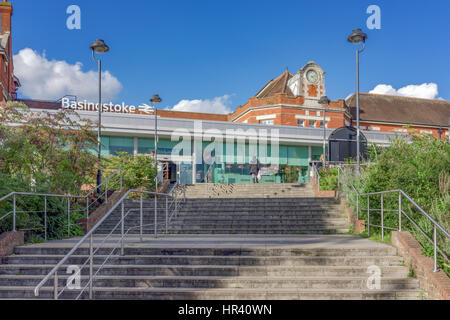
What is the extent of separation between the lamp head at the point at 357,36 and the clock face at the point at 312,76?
2454cm

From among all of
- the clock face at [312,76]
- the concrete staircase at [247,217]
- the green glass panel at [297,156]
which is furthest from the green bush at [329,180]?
the clock face at [312,76]

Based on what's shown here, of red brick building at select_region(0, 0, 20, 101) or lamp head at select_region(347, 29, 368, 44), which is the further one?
red brick building at select_region(0, 0, 20, 101)

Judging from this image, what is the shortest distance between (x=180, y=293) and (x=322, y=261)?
2.65 metres

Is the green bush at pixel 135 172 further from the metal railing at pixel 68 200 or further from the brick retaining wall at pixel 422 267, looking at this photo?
the brick retaining wall at pixel 422 267

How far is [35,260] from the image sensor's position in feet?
24.9

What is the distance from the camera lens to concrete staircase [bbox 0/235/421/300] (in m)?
6.19

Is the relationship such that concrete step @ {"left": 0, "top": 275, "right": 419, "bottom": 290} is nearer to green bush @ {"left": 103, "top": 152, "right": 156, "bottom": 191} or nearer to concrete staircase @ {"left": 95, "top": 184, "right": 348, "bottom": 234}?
concrete staircase @ {"left": 95, "top": 184, "right": 348, "bottom": 234}

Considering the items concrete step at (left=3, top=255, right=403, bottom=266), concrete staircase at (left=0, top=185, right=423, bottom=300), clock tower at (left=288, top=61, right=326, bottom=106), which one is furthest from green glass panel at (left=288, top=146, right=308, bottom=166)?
concrete step at (left=3, top=255, right=403, bottom=266)

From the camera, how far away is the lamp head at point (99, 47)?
1384 centimetres

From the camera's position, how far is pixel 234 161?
25562 millimetres

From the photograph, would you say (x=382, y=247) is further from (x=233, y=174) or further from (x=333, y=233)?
(x=233, y=174)

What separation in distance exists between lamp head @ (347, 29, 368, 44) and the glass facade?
1226cm

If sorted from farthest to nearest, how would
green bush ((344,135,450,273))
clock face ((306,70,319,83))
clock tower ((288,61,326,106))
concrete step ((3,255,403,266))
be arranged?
clock face ((306,70,319,83)) → clock tower ((288,61,326,106)) → green bush ((344,135,450,273)) → concrete step ((3,255,403,266))
